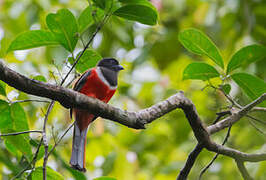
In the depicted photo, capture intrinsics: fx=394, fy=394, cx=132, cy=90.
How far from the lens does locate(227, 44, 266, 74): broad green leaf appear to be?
2312mm

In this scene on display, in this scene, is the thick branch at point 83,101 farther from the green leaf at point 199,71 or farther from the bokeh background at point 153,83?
the bokeh background at point 153,83

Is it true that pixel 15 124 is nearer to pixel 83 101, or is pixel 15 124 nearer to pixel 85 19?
pixel 83 101

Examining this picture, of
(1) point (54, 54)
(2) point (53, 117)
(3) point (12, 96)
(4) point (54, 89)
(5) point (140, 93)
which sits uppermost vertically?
(5) point (140, 93)

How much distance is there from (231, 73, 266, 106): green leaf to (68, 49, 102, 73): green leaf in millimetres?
804

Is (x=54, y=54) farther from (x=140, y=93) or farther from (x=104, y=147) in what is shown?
(x=140, y=93)

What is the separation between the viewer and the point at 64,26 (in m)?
2.14

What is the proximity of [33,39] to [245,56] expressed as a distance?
1236mm

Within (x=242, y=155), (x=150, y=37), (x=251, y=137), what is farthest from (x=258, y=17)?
(x=242, y=155)

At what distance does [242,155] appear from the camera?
7.32 feet

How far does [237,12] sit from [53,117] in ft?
7.13

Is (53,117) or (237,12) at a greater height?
(237,12)

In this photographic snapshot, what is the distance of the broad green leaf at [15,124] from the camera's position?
2123mm

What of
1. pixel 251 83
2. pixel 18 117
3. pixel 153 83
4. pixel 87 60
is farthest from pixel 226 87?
pixel 153 83

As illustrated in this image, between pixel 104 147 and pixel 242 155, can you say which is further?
pixel 104 147
